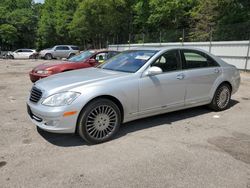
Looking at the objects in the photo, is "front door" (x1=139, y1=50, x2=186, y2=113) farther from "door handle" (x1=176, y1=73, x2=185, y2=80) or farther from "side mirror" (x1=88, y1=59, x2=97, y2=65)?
"side mirror" (x1=88, y1=59, x2=97, y2=65)

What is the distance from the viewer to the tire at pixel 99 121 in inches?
162

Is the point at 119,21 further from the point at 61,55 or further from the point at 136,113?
the point at 136,113

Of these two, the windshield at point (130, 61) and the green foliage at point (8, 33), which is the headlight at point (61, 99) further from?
the green foliage at point (8, 33)

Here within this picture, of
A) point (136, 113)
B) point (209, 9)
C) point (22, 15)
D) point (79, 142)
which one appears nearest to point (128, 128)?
point (136, 113)

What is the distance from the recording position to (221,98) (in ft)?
20.1

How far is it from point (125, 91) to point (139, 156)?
115 centimetres

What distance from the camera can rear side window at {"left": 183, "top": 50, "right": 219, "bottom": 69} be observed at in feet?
17.8

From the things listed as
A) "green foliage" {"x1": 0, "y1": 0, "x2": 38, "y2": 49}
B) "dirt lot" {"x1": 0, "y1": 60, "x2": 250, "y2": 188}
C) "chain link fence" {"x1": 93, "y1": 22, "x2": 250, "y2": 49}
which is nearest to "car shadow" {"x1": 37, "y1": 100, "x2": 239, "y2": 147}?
"dirt lot" {"x1": 0, "y1": 60, "x2": 250, "y2": 188}

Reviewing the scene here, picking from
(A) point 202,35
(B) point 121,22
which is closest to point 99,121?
(A) point 202,35

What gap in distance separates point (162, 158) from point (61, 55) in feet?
83.4

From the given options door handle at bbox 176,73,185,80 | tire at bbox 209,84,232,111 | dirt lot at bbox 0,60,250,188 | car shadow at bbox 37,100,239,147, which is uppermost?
door handle at bbox 176,73,185,80

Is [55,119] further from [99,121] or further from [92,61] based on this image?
[92,61]

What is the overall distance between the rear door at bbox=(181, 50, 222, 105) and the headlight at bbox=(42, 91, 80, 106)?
2.41 metres

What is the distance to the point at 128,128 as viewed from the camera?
16.4 ft
